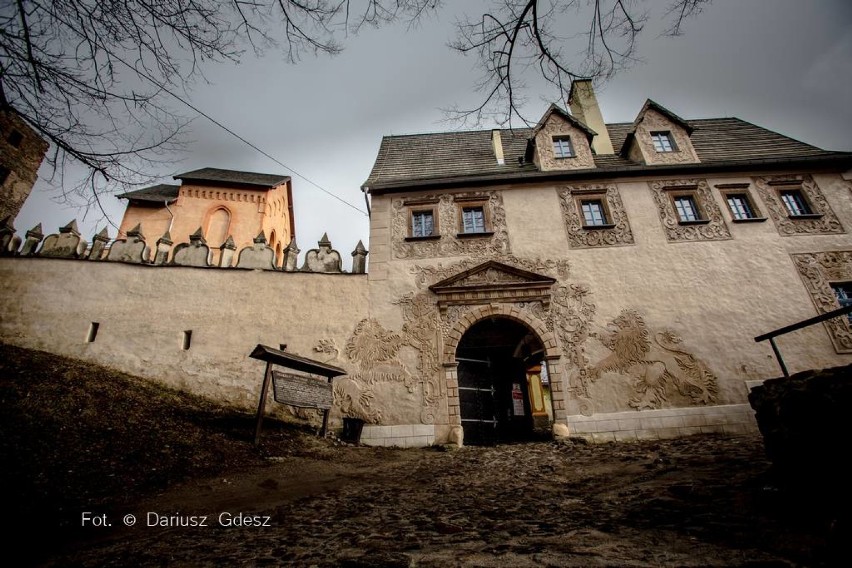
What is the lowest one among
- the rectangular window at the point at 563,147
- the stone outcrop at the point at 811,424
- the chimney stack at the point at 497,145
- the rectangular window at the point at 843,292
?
the stone outcrop at the point at 811,424

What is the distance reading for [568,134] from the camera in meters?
12.8

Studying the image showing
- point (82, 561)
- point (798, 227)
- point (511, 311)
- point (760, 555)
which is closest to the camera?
point (760, 555)

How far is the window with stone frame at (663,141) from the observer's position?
1258 centimetres

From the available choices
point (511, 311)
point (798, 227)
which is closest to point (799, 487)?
point (511, 311)

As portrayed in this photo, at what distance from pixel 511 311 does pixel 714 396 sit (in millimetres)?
5294

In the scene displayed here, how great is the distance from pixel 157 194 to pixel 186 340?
505 inches

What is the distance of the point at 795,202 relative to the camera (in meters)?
11.5

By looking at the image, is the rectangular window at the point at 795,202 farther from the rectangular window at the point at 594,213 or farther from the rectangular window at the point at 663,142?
the rectangular window at the point at 594,213

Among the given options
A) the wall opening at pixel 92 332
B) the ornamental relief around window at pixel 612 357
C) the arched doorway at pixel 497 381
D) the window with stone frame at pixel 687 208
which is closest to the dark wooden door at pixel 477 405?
the arched doorway at pixel 497 381

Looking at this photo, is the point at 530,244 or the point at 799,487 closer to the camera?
the point at 799,487

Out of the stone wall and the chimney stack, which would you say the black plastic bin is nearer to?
the stone wall

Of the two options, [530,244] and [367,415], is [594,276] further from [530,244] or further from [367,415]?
[367,415]

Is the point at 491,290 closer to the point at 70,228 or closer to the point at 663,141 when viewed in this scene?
the point at 663,141

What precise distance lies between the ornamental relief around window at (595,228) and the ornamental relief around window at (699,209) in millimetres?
1205
